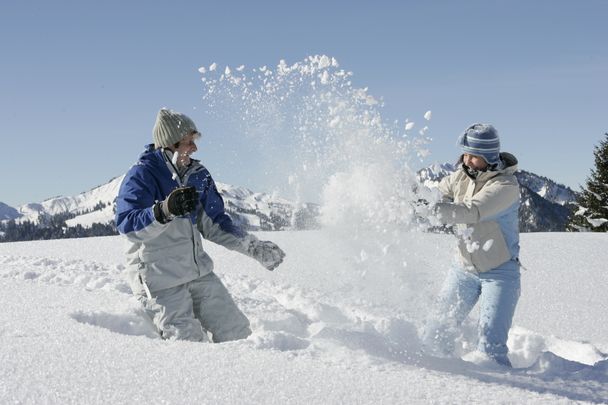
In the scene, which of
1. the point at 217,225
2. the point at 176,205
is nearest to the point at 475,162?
the point at 217,225

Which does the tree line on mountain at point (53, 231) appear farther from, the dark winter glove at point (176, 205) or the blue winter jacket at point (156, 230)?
the dark winter glove at point (176, 205)

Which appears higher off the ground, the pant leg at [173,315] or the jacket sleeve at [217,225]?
the jacket sleeve at [217,225]

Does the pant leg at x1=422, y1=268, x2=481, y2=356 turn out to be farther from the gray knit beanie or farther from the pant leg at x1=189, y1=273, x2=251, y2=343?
the gray knit beanie

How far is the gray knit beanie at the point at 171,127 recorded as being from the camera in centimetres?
406

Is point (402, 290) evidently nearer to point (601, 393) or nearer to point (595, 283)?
point (601, 393)

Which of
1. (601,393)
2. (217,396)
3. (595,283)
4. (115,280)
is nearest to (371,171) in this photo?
(601,393)

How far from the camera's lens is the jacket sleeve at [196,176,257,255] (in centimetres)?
446

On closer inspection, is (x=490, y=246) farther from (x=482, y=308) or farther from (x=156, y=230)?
(x=156, y=230)

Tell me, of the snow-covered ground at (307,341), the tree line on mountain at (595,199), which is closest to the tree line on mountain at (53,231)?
the tree line on mountain at (595,199)

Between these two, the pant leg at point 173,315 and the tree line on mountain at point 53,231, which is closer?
the pant leg at point 173,315

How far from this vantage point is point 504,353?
3.94 meters

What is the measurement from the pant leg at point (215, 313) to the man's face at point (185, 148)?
2.93ft

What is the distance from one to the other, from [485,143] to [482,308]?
117 centimetres

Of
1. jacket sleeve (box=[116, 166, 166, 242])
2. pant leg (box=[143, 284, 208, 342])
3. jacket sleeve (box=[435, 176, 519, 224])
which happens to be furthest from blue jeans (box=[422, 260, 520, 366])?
jacket sleeve (box=[116, 166, 166, 242])
